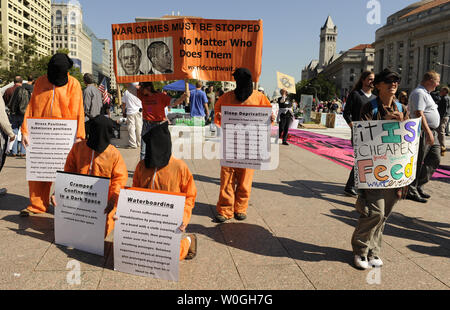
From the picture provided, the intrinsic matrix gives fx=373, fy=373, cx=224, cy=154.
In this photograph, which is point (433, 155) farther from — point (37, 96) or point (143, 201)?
point (37, 96)

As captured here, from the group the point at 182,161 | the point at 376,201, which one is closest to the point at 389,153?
the point at 376,201

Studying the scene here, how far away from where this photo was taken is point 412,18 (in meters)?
87.7

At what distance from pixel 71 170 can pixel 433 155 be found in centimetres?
524

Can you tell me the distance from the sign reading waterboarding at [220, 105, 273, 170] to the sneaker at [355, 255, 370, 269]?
154cm

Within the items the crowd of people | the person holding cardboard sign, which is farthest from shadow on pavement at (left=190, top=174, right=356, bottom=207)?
the person holding cardboard sign

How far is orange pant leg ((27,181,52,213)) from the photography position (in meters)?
4.53

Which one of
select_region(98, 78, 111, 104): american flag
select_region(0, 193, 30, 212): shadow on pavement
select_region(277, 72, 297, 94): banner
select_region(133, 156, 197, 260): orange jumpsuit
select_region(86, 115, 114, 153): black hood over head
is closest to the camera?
select_region(133, 156, 197, 260): orange jumpsuit

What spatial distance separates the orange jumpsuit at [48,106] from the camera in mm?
4496

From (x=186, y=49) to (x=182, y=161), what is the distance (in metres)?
2.22

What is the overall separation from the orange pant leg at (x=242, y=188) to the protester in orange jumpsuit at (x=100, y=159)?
146cm

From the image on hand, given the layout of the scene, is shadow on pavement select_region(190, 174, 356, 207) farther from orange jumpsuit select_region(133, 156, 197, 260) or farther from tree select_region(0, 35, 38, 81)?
tree select_region(0, 35, 38, 81)

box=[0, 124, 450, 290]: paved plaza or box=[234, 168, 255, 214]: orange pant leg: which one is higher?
box=[234, 168, 255, 214]: orange pant leg
